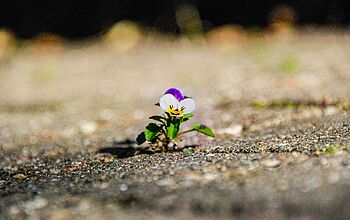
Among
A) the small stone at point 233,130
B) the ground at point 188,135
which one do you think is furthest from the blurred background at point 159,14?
the small stone at point 233,130

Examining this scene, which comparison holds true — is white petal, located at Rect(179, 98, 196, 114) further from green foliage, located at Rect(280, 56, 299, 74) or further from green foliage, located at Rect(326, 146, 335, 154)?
green foliage, located at Rect(280, 56, 299, 74)

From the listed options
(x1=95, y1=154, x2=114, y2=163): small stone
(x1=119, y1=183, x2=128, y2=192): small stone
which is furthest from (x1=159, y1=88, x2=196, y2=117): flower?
(x1=119, y1=183, x2=128, y2=192): small stone

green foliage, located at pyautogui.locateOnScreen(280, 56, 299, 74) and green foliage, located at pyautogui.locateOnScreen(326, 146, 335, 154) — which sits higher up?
green foliage, located at pyautogui.locateOnScreen(280, 56, 299, 74)

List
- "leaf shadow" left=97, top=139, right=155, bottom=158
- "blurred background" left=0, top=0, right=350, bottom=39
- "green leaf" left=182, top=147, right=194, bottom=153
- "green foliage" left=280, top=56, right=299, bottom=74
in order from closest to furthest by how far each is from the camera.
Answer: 1. "green leaf" left=182, top=147, right=194, bottom=153
2. "leaf shadow" left=97, top=139, right=155, bottom=158
3. "green foliage" left=280, top=56, right=299, bottom=74
4. "blurred background" left=0, top=0, right=350, bottom=39

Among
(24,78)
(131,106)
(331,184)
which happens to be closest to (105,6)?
(24,78)

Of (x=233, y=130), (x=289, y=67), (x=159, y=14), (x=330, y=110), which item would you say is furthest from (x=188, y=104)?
(x=159, y=14)

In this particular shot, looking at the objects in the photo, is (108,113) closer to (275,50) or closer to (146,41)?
(275,50)

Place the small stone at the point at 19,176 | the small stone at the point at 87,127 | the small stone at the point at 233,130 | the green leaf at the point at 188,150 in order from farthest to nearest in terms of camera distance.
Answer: the small stone at the point at 87,127, the small stone at the point at 233,130, the green leaf at the point at 188,150, the small stone at the point at 19,176

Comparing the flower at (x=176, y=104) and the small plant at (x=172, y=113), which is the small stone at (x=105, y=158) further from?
the flower at (x=176, y=104)
